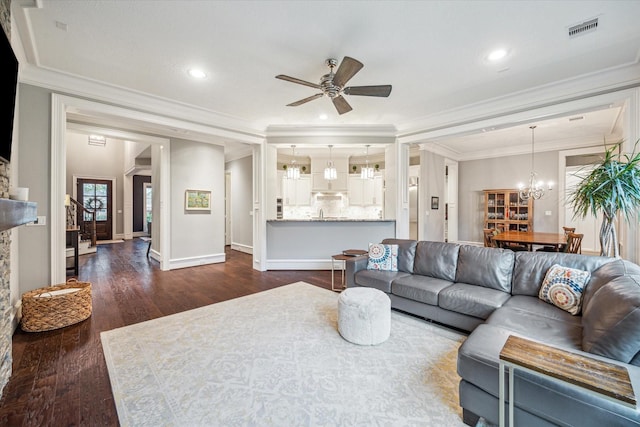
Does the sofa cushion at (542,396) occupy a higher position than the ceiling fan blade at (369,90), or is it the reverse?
the ceiling fan blade at (369,90)

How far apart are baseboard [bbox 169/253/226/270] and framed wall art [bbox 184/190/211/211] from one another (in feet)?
3.48

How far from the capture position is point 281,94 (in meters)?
3.90

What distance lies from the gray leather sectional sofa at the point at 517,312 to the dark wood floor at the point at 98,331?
5.42ft

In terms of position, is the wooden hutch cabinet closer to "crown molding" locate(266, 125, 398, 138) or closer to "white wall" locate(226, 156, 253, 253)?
"crown molding" locate(266, 125, 398, 138)

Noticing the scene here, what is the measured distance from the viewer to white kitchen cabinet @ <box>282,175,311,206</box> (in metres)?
8.33

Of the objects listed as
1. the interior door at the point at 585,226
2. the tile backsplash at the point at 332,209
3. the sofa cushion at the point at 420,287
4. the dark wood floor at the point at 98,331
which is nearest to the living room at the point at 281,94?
the dark wood floor at the point at 98,331

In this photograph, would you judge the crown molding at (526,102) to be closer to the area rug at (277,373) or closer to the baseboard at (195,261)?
the area rug at (277,373)

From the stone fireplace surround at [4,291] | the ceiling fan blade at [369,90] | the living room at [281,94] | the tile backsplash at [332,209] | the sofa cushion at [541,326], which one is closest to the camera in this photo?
the sofa cushion at [541,326]

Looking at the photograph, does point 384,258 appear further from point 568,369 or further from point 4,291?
point 4,291

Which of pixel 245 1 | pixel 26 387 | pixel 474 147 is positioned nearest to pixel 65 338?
pixel 26 387

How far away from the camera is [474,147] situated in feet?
24.9

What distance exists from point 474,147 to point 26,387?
9.11 meters

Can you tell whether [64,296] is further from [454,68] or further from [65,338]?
[454,68]

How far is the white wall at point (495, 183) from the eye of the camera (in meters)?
7.02
